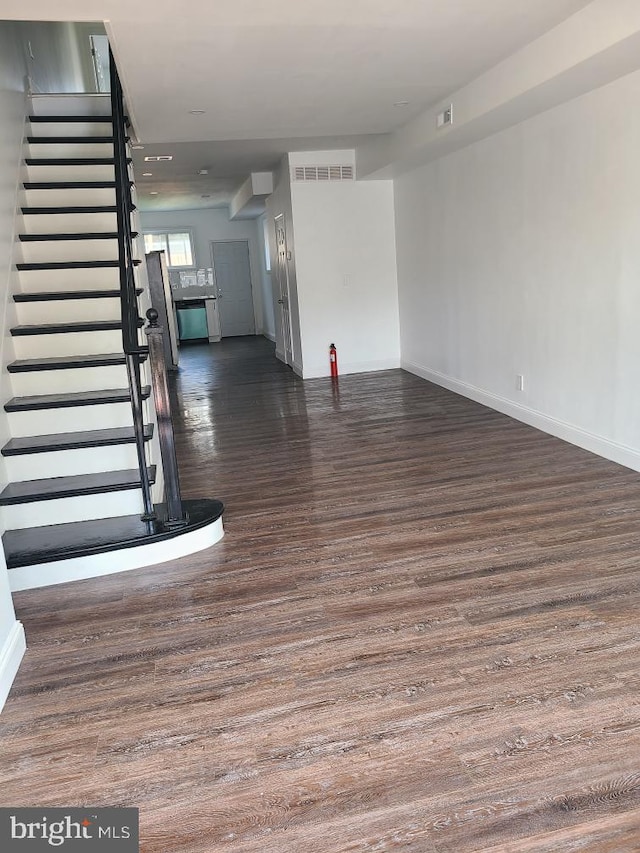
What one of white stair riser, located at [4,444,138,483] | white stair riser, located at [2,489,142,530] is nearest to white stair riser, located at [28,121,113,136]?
white stair riser, located at [4,444,138,483]

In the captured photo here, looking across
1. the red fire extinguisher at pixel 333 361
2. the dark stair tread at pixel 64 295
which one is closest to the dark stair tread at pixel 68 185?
the dark stair tread at pixel 64 295

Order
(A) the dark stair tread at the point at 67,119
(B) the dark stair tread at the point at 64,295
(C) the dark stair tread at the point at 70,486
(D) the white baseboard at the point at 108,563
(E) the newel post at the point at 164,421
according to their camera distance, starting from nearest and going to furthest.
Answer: (D) the white baseboard at the point at 108,563 → (E) the newel post at the point at 164,421 → (C) the dark stair tread at the point at 70,486 → (B) the dark stair tread at the point at 64,295 → (A) the dark stair tread at the point at 67,119

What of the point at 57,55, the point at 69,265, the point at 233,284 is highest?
the point at 57,55

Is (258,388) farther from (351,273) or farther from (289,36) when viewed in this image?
(289,36)

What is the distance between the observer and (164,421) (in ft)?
11.5

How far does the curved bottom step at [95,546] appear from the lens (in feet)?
10.7

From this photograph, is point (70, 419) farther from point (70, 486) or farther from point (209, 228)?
point (209, 228)

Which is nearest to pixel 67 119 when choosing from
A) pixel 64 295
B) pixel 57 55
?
pixel 64 295

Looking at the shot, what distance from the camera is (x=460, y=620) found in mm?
2736

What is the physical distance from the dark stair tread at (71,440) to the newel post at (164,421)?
31cm

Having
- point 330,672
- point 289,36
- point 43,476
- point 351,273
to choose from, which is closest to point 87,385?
point 43,476

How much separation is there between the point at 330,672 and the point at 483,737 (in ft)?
1.96

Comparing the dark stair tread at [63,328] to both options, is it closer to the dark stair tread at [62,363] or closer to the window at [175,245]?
the dark stair tread at [62,363]

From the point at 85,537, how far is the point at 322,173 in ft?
20.3
